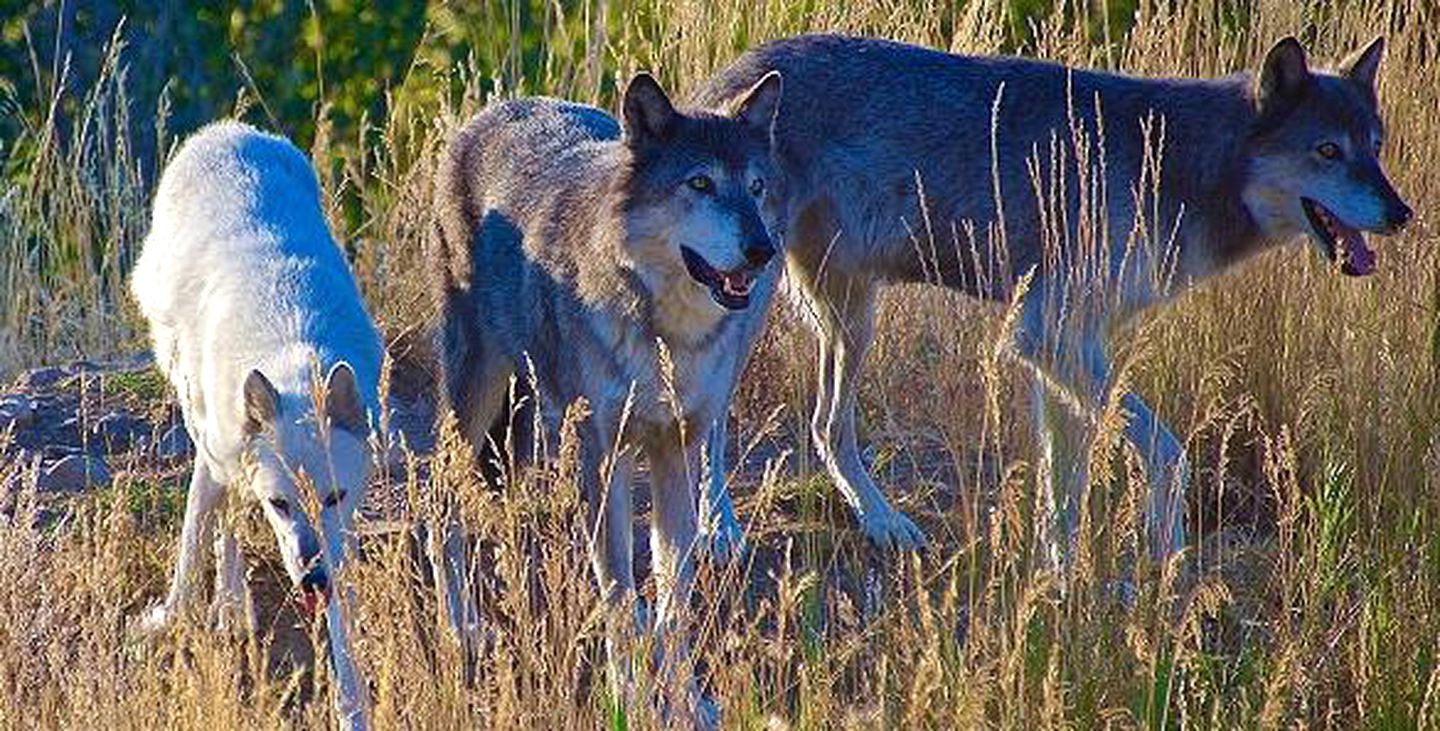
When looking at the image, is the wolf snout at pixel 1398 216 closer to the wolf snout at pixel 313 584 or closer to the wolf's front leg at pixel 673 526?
the wolf's front leg at pixel 673 526

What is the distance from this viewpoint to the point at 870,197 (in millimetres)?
7754

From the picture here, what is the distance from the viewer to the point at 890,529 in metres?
7.72

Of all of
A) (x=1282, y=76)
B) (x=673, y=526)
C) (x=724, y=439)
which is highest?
(x=1282, y=76)

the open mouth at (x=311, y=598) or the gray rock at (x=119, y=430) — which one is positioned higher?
the open mouth at (x=311, y=598)

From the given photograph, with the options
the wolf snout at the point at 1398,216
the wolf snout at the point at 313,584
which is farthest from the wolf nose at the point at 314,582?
the wolf snout at the point at 1398,216

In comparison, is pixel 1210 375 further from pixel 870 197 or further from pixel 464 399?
pixel 464 399

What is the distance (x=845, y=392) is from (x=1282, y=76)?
61.1 inches

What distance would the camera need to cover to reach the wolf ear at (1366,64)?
7785mm

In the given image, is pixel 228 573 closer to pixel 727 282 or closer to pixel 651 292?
pixel 651 292

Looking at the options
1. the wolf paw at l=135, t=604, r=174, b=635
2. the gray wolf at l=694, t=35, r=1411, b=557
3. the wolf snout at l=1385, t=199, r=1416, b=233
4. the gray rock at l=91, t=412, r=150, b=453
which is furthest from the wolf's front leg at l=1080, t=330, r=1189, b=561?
the gray rock at l=91, t=412, r=150, b=453

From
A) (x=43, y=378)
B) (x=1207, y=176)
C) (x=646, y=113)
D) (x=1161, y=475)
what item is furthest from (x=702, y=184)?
(x=43, y=378)

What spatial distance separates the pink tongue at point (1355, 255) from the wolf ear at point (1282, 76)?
17.3 inches

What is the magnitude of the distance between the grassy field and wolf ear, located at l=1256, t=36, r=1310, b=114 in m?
0.64

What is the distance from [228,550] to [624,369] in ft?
3.84
